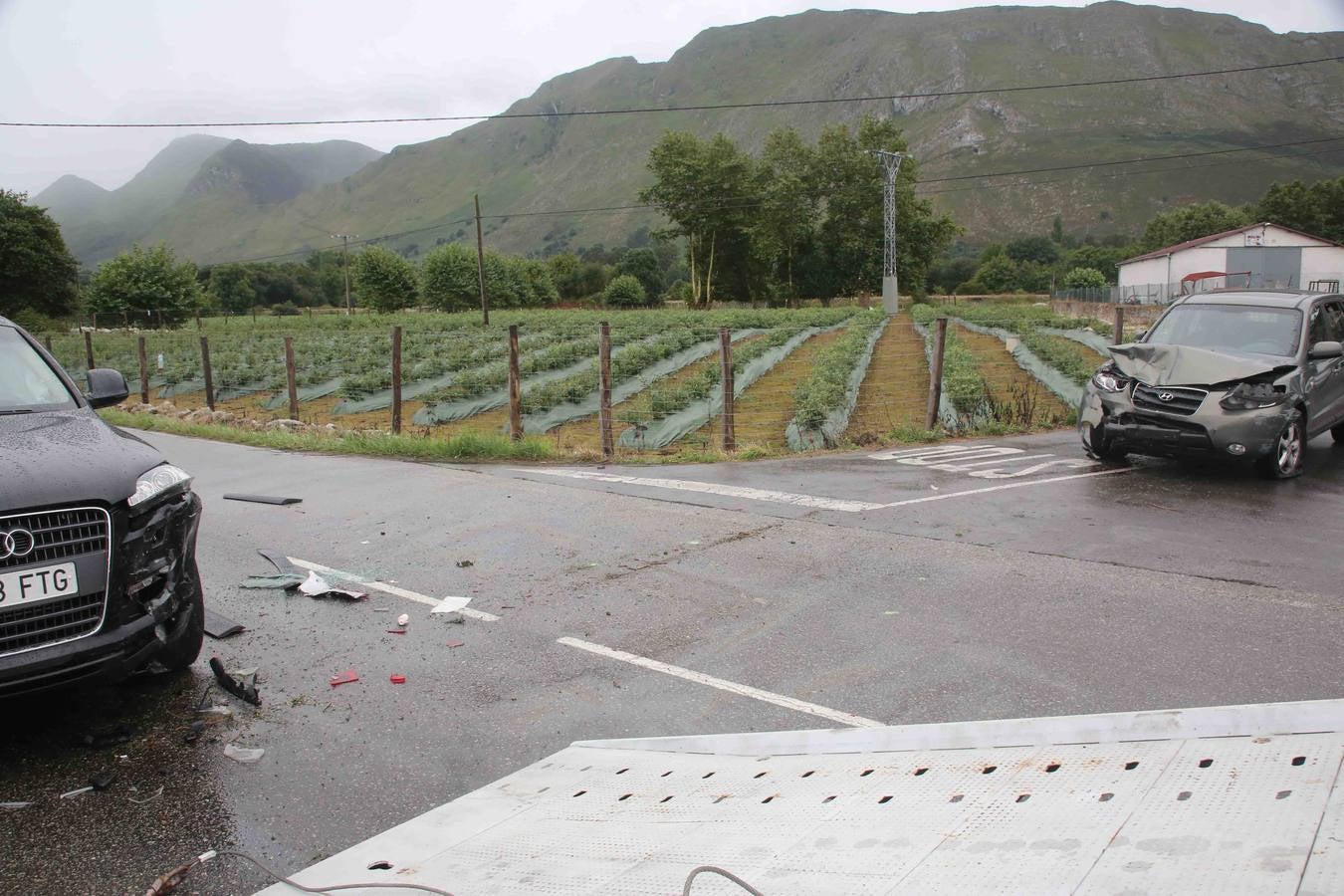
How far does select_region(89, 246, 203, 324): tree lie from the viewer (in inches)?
2692

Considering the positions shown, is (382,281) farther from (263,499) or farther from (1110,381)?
(1110,381)

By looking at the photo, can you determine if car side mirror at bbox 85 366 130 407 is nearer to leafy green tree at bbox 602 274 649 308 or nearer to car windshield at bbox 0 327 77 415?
car windshield at bbox 0 327 77 415

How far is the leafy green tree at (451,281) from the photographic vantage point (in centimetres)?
8962

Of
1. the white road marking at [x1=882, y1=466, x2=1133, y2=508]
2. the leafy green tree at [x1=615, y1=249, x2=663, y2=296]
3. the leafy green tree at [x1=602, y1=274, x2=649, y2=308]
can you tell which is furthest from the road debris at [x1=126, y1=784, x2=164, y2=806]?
the leafy green tree at [x1=615, y1=249, x2=663, y2=296]

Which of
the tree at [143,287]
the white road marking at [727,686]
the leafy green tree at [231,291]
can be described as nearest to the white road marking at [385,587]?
the white road marking at [727,686]

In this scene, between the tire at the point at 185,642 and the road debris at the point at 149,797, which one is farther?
the tire at the point at 185,642

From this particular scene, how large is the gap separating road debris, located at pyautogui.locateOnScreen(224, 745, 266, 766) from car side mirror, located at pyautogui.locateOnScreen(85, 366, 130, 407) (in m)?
2.57

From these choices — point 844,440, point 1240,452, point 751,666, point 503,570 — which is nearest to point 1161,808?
point 751,666

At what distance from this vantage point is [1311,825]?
1987mm

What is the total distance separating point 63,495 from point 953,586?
4917mm

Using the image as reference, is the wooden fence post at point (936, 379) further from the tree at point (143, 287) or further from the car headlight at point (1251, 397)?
the tree at point (143, 287)

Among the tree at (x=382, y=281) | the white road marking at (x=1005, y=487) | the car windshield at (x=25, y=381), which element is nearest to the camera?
the car windshield at (x=25, y=381)

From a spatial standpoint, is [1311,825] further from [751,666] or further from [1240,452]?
[1240,452]

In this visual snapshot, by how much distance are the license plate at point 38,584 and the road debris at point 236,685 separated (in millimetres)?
938
